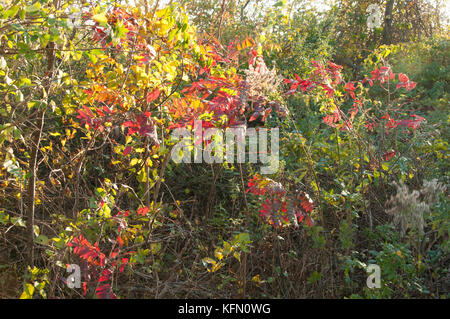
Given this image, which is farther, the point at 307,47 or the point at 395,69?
the point at 395,69

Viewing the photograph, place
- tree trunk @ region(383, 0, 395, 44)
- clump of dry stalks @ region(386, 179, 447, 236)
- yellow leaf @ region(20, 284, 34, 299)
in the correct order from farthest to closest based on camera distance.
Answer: tree trunk @ region(383, 0, 395, 44), clump of dry stalks @ region(386, 179, 447, 236), yellow leaf @ region(20, 284, 34, 299)

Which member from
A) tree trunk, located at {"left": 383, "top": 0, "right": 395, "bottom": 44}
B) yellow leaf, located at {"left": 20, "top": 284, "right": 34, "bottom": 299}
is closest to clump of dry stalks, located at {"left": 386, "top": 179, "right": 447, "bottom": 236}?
yellow leaf, located at {"left": 20, "top": 284, "right": 34, "bottom": 299}

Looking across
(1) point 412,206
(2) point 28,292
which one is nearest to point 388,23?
(1) point 412,206

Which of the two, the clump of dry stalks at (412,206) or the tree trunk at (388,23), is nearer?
the clump of dry stalks at (412,206)

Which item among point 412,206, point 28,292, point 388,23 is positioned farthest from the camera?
point 388,23

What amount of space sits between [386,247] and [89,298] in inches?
61.0

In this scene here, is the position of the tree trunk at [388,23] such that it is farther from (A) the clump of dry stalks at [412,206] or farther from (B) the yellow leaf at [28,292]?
Result: (B) the yellow leaf at [28,292]

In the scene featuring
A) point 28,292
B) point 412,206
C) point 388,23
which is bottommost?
point 28,292

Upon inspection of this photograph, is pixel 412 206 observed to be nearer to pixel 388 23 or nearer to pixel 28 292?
pixel 28 292

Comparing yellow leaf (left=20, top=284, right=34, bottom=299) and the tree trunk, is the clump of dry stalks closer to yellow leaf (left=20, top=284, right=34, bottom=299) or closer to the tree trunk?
yellow leaf (left=20, top=284, right=34, bottom=299)

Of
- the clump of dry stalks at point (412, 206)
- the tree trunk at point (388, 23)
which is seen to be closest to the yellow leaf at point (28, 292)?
the clump of dry stalks at point (412, 206)

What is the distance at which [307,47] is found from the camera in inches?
189
